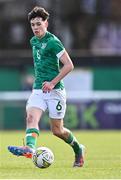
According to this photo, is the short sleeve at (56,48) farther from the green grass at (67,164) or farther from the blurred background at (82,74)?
the blurred background at (82,74)

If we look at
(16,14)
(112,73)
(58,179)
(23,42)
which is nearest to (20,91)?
(112,73)

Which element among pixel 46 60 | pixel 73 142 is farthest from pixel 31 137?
pixel 46 60

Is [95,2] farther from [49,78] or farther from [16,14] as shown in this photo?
[49,78]

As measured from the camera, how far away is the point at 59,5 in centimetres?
3825

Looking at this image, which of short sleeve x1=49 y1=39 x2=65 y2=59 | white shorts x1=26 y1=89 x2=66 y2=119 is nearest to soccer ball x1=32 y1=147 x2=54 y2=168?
white shorts x1=26 y1=89 x2=66 y2=119

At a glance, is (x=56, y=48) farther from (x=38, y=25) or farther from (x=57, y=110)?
(x=57, y=110)

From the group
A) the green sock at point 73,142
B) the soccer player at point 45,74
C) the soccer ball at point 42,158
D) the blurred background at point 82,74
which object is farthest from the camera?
the blurred background at point 82,74

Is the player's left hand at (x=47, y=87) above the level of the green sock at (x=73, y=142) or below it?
above

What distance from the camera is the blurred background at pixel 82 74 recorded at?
28719 millimetres

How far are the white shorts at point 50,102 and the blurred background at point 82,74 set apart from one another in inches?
585

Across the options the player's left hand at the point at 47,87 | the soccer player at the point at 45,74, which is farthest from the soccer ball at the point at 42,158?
the player's left hand at the point at 47,87

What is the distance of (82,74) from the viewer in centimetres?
3098

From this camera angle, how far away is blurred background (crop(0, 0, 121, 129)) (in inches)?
1131

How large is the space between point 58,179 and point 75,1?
94.0ft
